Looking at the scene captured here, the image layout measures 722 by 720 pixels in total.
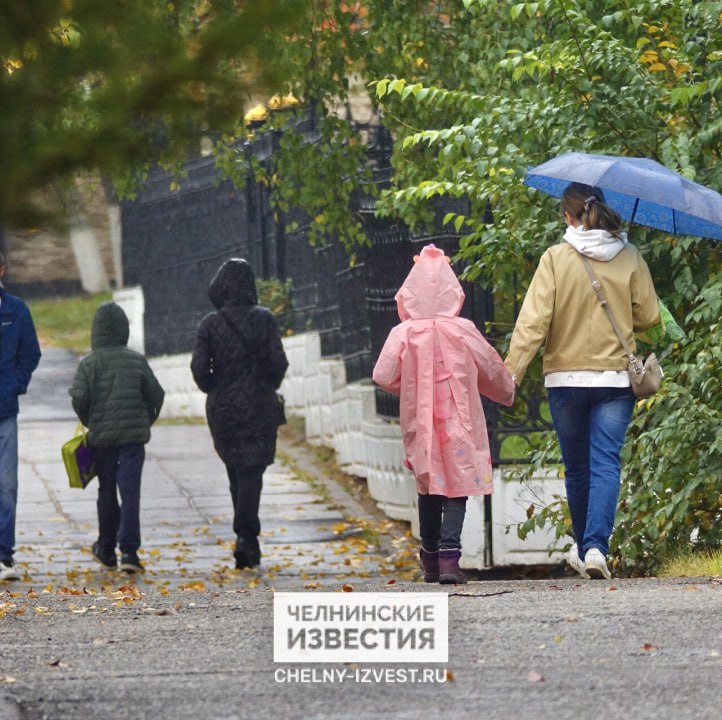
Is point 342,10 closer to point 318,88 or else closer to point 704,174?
point 318,88

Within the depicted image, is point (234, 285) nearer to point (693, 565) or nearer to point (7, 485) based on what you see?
point (7, 485)

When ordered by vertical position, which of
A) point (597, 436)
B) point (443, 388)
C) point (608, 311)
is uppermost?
point (608, 311)

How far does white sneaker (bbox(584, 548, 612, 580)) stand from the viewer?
24.7ft

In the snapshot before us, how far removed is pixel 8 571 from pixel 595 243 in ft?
12.8

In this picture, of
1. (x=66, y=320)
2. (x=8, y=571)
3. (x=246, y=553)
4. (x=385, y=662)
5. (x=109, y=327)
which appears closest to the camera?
(x=385, y=662)

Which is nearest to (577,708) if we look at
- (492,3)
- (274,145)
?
(492,3)

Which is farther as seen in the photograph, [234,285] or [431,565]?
[234,285]

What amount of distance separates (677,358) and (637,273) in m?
1.21

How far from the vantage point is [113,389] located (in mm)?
10258

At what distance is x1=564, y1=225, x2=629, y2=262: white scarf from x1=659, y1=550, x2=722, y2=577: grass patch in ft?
4.85

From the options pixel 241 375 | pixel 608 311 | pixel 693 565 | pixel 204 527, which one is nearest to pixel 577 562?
pixel 693 565

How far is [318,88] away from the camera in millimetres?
12031

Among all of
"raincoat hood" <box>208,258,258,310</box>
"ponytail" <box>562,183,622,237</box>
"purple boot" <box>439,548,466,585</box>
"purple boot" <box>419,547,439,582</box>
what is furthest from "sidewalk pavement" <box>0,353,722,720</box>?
"raincoat hood" <box>208,258,258,310</box>

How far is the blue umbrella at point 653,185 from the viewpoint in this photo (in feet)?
24.7
